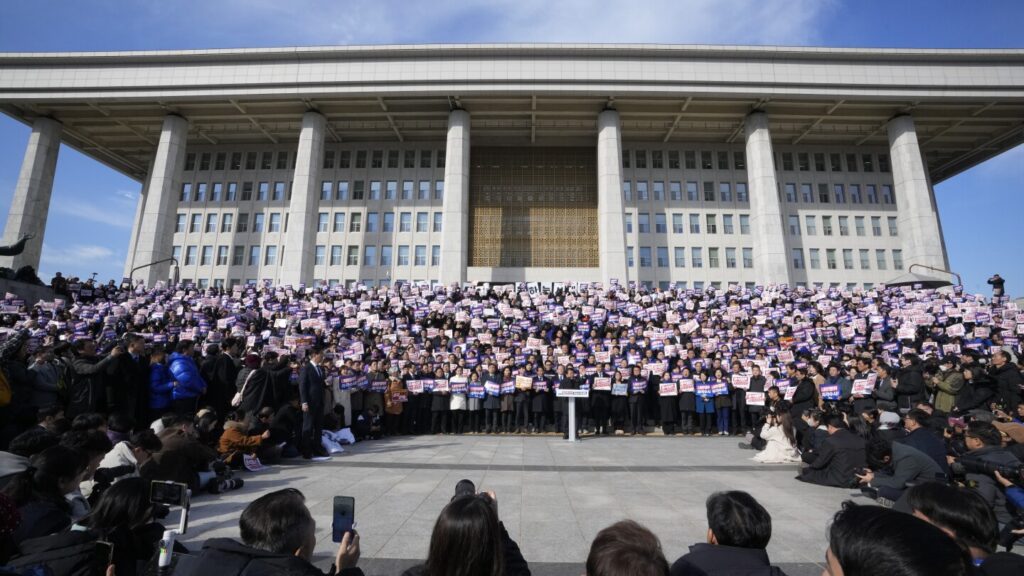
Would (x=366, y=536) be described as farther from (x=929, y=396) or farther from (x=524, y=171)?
(x=524, y=171)

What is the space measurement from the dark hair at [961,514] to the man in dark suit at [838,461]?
5790 millimetres

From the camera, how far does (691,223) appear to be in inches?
1912

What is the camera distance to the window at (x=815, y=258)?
47469mm

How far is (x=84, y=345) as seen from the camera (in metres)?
9.36

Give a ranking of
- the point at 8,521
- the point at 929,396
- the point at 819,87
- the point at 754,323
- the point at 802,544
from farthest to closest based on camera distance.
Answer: the point at 819,87 → the point at 754,323 → the point at 929,396 → the point at 802,544 → the point at 8,521

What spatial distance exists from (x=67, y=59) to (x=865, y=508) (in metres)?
58.8

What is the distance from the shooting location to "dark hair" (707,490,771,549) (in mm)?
3072

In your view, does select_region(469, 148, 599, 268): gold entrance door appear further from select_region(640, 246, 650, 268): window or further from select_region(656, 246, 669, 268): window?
select_region(656, 246, 669, 268): window

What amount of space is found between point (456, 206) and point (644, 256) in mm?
18408

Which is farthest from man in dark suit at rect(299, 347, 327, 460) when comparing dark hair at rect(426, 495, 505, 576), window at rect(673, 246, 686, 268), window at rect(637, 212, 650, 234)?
window at rect(673, 246, 686, 268)

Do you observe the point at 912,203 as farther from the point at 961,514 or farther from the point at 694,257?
the point at 961,514

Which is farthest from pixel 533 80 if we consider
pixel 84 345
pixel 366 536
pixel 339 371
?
pixel 366 536

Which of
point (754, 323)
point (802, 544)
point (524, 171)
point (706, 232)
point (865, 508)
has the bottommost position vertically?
point (802, 544)

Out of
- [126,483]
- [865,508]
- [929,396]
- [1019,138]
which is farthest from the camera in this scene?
[1019,138]
